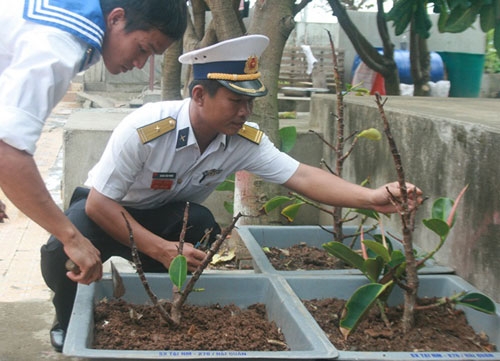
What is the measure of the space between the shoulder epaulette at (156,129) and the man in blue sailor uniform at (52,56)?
483 mm

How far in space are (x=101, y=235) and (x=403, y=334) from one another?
1224mm

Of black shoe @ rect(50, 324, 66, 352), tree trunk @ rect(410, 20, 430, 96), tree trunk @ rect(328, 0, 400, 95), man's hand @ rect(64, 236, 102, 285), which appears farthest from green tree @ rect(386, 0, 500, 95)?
tree trunk @ rect(410, 20, 430, 96)

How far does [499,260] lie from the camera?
2.65 meters

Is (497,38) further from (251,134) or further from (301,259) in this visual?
(301,259)

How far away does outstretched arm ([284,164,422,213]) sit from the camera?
8.87 ft

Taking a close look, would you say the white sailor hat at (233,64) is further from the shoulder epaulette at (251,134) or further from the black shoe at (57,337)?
the black shoe at (57,337)

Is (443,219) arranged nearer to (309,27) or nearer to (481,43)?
(481,43)

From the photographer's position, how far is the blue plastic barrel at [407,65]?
1003cm

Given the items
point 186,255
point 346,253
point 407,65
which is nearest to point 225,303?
point 186,255

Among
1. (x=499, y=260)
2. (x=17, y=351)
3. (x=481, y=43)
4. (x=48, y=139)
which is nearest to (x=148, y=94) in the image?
(x=48, y=139)

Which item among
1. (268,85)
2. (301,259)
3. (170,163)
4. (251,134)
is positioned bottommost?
(301,259)

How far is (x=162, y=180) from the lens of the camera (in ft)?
9.45

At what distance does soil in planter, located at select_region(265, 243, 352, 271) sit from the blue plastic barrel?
7043mm

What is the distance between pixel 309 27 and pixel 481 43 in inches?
167
